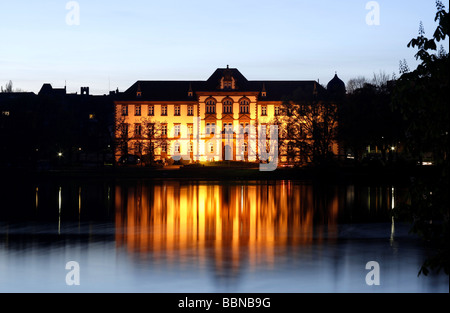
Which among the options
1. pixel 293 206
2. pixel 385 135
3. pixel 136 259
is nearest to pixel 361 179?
pixel 385 135

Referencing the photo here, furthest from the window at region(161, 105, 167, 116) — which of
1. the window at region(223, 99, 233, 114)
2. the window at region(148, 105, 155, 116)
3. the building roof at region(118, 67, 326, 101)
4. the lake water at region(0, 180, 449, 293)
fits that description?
the lake water at region(0, 180, 449, 293)

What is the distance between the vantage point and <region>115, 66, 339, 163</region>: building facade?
107m

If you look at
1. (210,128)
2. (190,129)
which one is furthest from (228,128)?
(190,129)

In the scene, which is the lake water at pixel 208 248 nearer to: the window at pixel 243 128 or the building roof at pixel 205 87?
the window at pixel 243 128

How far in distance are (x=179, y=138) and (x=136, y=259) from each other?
9309 centimetres

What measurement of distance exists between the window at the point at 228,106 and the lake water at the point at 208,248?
7421cm

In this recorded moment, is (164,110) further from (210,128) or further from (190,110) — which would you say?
(210,128)

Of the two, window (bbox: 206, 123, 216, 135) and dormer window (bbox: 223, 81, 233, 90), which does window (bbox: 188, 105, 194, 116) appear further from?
dormer window (bbox: 223, 81, 233, 90)

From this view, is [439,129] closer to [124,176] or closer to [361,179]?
[361,179]

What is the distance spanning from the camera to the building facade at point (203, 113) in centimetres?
10731

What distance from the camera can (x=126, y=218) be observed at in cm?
2739

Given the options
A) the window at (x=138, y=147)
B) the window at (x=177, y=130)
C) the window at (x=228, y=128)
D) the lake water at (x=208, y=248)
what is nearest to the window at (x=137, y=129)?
the window at (x=177, y=130)

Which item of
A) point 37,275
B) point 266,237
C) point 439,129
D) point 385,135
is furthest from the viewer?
point 385,135

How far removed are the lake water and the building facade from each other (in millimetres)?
72191
